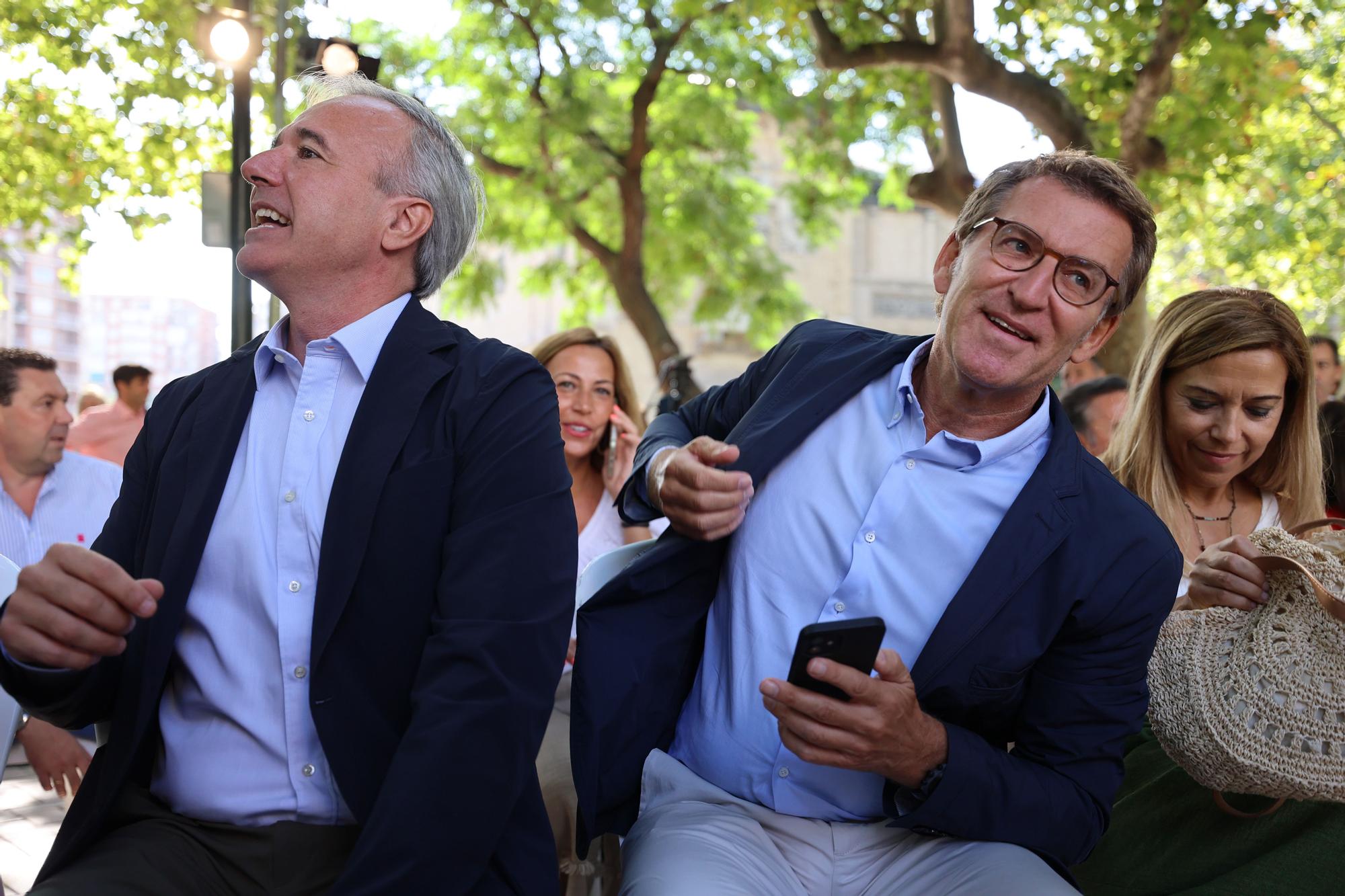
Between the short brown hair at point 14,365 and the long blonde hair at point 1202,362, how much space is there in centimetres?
522

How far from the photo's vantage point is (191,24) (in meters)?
10.6

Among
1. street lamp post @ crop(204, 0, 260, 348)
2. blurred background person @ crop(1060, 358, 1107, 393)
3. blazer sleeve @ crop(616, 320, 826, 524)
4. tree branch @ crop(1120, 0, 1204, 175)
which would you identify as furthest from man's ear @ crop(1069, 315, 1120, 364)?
tree branch @ crop(1120, 0, 1204, 175)

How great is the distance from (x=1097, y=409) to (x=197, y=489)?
4.25m

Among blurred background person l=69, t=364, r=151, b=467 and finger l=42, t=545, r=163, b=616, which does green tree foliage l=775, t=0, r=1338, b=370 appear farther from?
finger l=42, t=545, r=163, b=616

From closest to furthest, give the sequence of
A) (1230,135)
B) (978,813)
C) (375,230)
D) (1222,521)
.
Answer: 1. (978,813)
2. (375,230)
3. (1222,521)
4. (1230,135)

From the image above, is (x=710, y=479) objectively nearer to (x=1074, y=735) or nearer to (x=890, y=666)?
(x=890, y=666)

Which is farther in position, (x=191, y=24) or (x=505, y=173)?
(x=505, y=173)

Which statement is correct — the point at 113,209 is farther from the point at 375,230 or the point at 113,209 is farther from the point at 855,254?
the point at 855,254

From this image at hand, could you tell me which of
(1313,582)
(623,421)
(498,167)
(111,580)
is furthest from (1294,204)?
(111,580)

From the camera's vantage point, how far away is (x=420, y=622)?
2.08m

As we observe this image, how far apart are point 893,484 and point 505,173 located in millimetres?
12813

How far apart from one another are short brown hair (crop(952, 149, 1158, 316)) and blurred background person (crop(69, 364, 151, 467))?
8552mm

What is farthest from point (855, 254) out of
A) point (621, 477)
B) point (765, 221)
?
point (621, 477)

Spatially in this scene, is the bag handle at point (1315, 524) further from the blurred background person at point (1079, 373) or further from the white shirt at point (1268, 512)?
the blurred background person at point (1079, 373)
